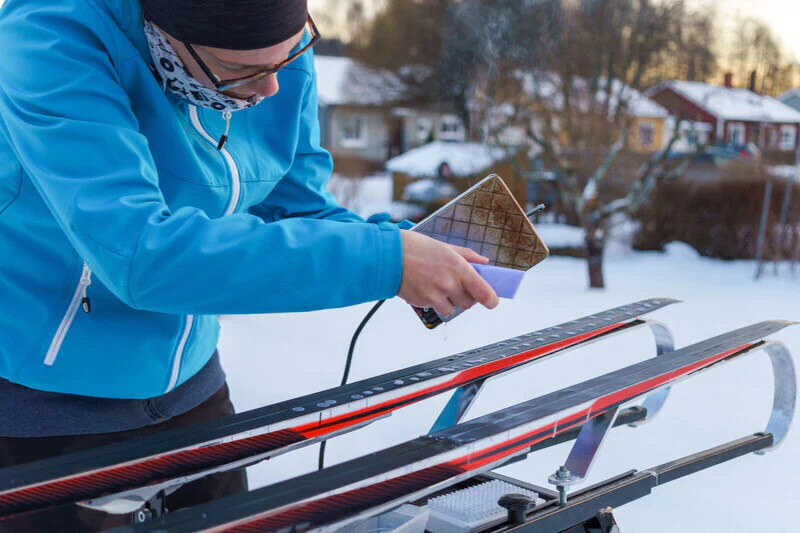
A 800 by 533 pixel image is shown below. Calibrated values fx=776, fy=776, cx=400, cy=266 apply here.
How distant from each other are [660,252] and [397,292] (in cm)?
863

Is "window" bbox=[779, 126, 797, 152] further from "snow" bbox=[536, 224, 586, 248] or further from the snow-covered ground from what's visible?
"snow" bbox=[536, 224, 586, 248]

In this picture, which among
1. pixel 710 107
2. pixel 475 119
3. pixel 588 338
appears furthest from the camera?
pixel 475 119

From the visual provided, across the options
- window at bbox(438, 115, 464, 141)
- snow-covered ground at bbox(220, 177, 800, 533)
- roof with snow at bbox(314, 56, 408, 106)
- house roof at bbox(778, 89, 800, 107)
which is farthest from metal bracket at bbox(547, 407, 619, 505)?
roof with snow at bbox(314, 56, 408, 106)

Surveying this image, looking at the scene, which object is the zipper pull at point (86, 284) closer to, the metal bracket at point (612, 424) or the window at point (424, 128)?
the metal bracket at point (612, 424)

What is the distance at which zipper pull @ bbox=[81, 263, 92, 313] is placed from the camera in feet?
3.40

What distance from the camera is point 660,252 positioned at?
29.5ft

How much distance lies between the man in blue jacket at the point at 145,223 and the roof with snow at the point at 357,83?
10154mm

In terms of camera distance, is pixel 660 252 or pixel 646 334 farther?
pixel 660 252

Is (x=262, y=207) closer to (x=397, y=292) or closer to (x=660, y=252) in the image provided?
(x=397, y=292)

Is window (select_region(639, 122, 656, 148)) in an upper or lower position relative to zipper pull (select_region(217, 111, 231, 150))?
lower

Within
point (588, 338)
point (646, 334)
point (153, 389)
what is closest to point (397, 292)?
point (153, 389)

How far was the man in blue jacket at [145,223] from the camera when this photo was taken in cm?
84

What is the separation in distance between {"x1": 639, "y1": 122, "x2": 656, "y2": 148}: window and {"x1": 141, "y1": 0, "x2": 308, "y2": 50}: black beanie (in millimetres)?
7527

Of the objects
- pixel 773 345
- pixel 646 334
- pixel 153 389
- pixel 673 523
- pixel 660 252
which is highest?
pixel 153 389
